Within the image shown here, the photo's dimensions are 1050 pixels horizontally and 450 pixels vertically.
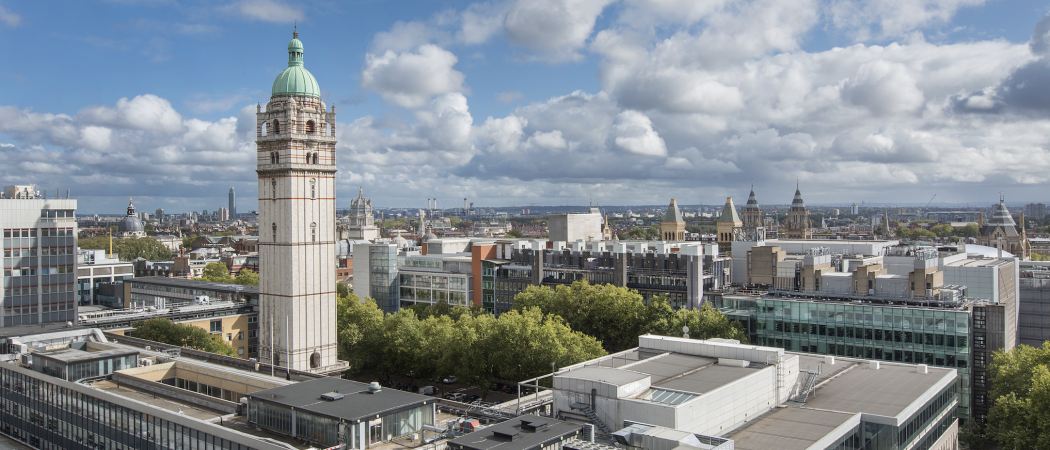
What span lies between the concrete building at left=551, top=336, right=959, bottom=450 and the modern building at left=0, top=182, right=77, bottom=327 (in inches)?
2233

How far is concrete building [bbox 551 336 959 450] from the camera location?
39062 mm

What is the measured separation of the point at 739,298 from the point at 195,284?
2722 inches

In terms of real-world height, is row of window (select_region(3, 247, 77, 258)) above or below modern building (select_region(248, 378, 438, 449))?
above

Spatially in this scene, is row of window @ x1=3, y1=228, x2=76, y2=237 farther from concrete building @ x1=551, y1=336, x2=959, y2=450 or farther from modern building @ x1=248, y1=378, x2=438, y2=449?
concrete building @ x1=551, y1=336, x2=959, y2=450

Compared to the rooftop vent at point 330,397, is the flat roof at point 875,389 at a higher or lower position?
lower

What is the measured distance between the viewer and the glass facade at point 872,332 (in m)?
68.3

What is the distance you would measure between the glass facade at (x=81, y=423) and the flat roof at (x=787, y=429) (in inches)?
945

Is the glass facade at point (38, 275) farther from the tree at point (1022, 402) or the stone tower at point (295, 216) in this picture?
the tree at point (1022, 402)

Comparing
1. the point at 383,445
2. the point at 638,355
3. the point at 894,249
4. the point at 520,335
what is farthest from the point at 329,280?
the point at 894,249

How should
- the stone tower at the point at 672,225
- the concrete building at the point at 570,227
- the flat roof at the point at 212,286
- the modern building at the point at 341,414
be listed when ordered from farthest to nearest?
the stone tower at the point at 672,225
the concrete building at the point at 570,227
the flat roof at the point at 212,286
the modern building at the point at 341,414

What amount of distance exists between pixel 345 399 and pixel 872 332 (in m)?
54.7

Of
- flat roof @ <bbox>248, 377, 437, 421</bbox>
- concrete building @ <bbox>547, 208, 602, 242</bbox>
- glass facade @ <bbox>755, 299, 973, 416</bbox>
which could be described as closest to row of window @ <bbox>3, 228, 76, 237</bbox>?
flat roof @ <bbox>248, 377, 437, 421</bbox>

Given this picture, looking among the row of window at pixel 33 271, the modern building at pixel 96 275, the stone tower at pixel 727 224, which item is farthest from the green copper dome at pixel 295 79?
the stone tower at pixel 727 224

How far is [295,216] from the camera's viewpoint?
230ft
